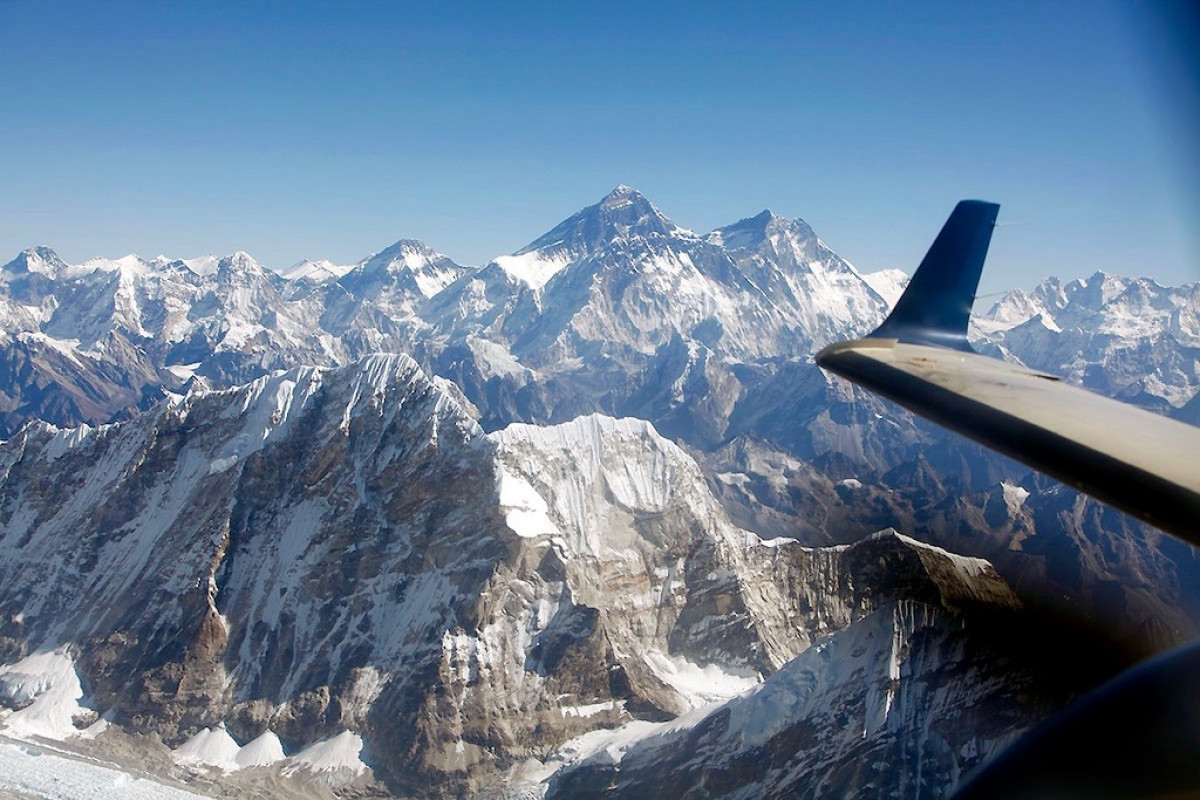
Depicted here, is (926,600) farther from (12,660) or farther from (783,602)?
(12,660)

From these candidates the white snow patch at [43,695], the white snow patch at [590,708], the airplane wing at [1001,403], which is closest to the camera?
the airplane wing at [1001,403]

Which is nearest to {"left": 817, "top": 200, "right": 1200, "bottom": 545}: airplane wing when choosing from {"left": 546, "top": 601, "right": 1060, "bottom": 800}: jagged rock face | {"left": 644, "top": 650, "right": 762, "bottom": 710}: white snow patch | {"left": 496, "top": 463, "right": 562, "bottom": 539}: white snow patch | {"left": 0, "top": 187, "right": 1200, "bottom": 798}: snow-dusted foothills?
{"left": 546, "top": 601, "right": 1060, "bottom": 800}: jagged rock face

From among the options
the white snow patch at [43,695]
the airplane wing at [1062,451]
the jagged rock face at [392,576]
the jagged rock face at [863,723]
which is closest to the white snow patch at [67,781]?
the white snow patch at [43,695]

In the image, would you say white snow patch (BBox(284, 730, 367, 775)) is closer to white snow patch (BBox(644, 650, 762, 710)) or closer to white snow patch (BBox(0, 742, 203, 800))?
white snow patch (BBox(0, 742, 203, 800))

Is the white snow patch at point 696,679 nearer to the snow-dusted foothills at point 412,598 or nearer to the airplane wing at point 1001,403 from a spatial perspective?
the snow-dusted foothills at point 412,598

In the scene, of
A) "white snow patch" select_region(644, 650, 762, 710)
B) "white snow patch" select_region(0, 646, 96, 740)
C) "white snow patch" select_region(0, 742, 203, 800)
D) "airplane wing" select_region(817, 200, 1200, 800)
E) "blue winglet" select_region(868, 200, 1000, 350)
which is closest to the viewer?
"airplane wing" select_region(817, 200, 1200, 800)

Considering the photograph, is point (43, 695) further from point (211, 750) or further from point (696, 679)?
point (696, 679)
